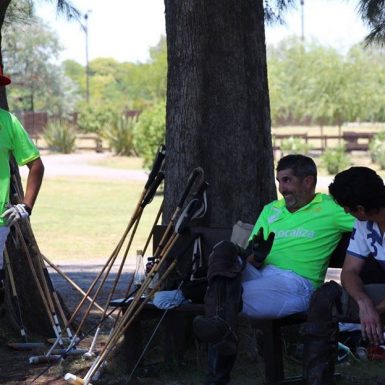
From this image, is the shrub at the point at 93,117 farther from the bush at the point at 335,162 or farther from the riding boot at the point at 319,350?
the riding boot at the point at 319,350

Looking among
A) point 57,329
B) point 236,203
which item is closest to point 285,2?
point 236,203

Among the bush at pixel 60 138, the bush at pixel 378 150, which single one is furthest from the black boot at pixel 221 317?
the bush at pixel 60 138

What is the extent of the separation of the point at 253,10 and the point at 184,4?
529 millimetres

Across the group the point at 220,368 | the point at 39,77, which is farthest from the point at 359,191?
the point at 39,77

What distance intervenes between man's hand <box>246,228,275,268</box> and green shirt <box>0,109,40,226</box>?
1.49 metres

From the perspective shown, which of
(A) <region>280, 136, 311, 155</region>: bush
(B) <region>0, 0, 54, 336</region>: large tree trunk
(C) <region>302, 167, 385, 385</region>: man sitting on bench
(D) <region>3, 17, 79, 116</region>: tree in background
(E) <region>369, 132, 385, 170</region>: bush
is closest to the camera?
(C) <region>302, 167, 385, 385</region>: man sitting on bench

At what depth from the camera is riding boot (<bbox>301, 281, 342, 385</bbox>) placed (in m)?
4.84

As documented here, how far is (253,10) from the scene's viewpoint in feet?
21.9

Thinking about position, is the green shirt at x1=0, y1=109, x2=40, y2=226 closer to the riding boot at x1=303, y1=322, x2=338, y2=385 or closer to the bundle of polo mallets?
the bundle of polo mallets

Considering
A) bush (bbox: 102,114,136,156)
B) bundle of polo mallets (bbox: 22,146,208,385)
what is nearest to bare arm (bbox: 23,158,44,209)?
bundle of polo mallets (bbox: 22,146,208,385)

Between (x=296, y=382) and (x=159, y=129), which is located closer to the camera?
(x=296, y=382)

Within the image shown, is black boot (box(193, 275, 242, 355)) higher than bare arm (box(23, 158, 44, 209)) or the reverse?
the reverse

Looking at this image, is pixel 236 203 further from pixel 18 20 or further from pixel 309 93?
pixel 309 93

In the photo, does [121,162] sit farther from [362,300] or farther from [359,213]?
[362,300]
